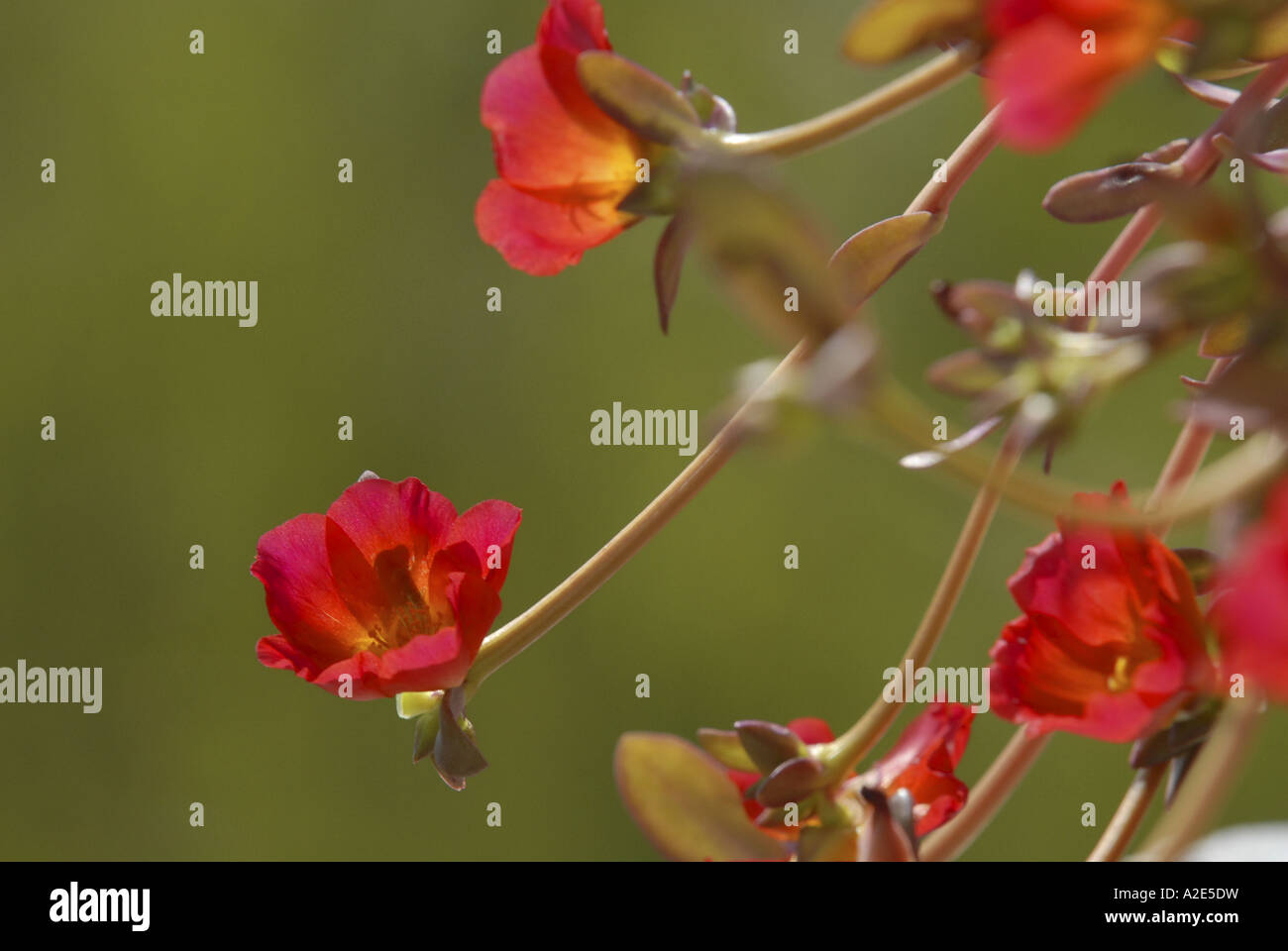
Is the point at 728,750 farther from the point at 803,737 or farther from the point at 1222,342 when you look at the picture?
the point at 1222,342

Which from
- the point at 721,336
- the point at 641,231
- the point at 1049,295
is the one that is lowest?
the point at 1049,295

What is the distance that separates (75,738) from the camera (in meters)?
1.61

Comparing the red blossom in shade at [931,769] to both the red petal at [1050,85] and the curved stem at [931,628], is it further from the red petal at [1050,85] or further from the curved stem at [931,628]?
the red petal at [1050,85]

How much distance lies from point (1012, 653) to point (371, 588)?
0.40 ft

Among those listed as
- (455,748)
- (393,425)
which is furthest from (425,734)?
(393,425)

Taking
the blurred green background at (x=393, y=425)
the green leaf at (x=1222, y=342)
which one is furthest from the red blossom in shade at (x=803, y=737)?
the blurred green background at (x=393, y=425)

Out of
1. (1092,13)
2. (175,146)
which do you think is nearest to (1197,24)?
(1092,13)

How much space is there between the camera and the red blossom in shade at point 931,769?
0.25 metres

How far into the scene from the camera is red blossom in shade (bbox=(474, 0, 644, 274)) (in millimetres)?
236

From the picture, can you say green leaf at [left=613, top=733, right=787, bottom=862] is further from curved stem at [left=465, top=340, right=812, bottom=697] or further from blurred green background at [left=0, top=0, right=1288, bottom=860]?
blurred green background at [left=0, top=0, right=1288, bottom=860]

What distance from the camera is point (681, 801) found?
21 cm

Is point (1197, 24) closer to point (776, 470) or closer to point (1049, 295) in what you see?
point (1049, 295)

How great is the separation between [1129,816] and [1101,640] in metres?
0.03

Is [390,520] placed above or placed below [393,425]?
below
